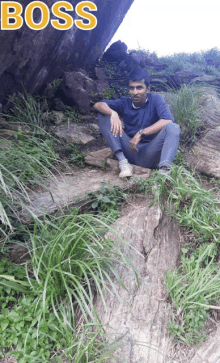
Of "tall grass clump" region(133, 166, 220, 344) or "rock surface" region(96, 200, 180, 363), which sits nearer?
"rock surface" region(96, 200, 180, 363)

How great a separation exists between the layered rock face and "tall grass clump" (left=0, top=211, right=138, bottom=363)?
2596 mm

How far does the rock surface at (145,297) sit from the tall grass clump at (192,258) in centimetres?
9

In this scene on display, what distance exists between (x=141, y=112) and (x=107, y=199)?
122cm

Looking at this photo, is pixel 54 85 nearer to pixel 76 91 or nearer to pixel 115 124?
pixel 76 91

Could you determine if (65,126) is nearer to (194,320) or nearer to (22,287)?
(22,287)

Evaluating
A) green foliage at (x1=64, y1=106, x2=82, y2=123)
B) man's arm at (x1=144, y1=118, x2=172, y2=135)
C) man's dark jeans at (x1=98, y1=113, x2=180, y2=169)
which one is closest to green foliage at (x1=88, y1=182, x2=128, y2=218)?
man's dark jeans at (x1=98, y1=113, x2=180, y2=169)

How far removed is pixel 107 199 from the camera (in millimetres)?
3023

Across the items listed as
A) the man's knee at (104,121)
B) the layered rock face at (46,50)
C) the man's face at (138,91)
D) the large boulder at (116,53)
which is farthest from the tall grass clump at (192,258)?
the large boulder at (116,53)

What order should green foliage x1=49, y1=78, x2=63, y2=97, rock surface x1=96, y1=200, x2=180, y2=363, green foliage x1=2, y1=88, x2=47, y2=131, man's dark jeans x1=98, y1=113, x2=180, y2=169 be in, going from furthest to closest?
green foliage x1=49, y1=78, x2=63, y2=97, green foliage x1=2, y1=88, x2=47, y2=131, man's dark jeans x1=98, y1=113, x2=180, y2=169, rock surface x1=96, y1=200, x2=180, y2=363

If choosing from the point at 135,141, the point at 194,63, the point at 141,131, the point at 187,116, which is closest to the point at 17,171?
the point at 135,141

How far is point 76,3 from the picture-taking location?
16.1ft

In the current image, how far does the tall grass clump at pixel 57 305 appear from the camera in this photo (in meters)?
1.90

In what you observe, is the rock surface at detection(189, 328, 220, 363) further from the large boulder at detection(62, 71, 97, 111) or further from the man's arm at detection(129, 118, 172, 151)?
the large boulder at detection(62, 71, 97, 111)

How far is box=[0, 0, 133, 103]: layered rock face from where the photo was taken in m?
3.90
